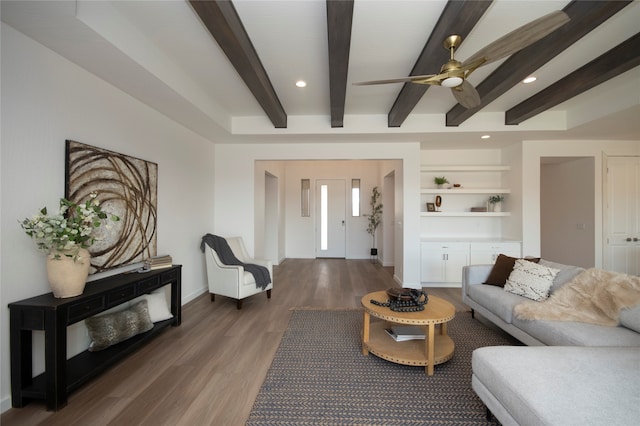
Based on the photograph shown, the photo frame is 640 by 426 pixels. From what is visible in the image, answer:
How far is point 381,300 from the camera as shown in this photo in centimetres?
243

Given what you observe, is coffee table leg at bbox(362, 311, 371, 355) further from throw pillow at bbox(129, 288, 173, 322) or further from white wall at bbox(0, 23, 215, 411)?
white wall at bbox(0, 23, 215, 411)

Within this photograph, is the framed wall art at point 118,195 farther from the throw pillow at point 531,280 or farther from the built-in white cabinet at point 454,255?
the built-in white cabinet at point 454,255

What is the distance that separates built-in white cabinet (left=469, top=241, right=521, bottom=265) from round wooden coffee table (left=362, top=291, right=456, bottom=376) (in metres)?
2.38

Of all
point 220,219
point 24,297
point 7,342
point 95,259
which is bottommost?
point 7,342

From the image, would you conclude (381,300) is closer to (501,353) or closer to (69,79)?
(501,353)

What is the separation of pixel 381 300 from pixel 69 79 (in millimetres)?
3056

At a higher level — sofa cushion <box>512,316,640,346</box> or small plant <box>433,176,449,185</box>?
small plant <box>433,176,449,185</box>

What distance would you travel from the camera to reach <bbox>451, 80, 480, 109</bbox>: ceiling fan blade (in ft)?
6.77

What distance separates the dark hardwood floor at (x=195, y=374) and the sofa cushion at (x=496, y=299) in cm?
64

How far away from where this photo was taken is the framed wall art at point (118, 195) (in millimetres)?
2170

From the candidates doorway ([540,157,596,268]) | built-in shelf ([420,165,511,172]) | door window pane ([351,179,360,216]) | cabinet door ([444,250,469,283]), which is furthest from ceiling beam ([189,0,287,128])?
doorway ([540,157,596,268])

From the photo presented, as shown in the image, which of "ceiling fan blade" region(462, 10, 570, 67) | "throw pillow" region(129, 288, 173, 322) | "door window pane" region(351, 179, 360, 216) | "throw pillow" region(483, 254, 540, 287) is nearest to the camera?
"ceiling fan blade" region(462, 10, 570, 67)

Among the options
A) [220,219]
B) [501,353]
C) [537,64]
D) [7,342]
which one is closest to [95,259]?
[7,342]

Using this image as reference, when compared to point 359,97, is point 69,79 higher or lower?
lower
